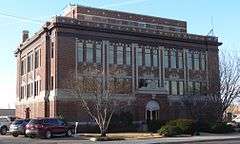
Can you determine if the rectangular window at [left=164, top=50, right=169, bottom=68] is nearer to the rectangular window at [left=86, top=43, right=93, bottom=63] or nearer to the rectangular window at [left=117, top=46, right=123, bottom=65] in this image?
the rectangular window at [left=117, top=46, right=123, bottom=65]

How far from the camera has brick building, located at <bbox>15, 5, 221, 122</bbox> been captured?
188 ft

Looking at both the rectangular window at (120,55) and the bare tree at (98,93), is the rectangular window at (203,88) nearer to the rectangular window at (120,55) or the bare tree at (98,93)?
the rectangular window at (120,55)

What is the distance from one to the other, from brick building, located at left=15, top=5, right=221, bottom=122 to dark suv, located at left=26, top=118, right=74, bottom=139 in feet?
42.6

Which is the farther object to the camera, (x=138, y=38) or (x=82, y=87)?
(x=138, y=38)

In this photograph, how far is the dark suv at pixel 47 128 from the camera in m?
41.1

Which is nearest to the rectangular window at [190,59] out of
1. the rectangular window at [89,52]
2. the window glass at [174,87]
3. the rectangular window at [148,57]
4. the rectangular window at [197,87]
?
the rectangular window at [197,87]

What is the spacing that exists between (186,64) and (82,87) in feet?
74.7

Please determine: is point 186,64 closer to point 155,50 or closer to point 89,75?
point 155,50

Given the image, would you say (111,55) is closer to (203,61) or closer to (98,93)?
(98,93)

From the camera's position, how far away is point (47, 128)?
4125cm

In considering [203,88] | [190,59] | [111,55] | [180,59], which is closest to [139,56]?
[111,55]

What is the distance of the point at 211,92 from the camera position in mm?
62625

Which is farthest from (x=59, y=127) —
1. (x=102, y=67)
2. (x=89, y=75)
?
(x=102, y=67)

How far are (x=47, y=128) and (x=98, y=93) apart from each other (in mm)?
7896
